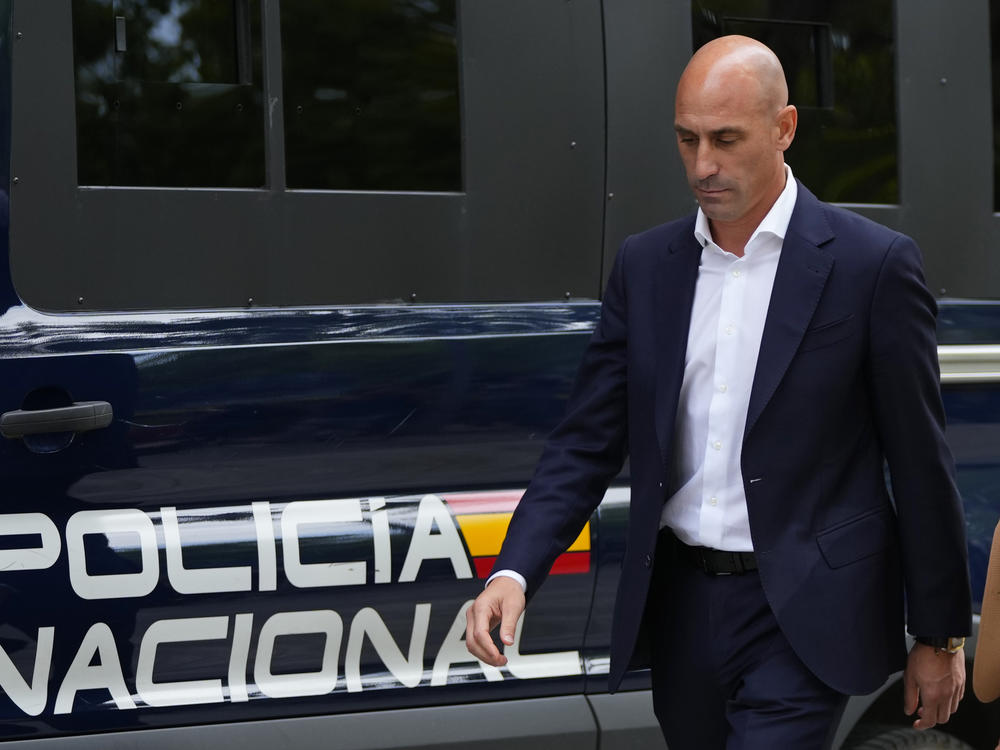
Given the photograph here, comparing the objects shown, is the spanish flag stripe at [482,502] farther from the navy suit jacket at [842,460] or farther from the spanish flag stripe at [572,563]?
the navy suit jacket at [842,460]

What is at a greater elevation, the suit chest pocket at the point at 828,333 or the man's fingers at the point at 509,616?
the suit chest pocket at the point at 828,333

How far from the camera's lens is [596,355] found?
228 centimetres

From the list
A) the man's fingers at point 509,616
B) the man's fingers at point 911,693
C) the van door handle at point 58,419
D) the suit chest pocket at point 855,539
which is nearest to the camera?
the man's fingers at point 509,616

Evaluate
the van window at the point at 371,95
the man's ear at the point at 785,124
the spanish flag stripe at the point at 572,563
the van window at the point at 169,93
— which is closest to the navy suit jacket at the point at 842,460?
the man's ear at the point at 785,124

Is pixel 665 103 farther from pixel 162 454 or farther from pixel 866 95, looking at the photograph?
pixel 162 454

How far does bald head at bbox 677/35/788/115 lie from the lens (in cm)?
201

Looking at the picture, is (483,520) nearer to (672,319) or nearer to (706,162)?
(672,319)

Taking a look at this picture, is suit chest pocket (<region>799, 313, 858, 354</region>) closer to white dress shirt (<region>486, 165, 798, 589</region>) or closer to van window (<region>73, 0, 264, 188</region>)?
white dress shirt (<region>486, 165, 798, 589</region>)

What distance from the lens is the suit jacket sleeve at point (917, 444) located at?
2035 millimetres

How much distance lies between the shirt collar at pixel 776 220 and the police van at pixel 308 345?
0.73 metres

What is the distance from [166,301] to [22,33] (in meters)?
0.56

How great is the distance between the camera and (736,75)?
2.01 metres

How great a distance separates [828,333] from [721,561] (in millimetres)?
390

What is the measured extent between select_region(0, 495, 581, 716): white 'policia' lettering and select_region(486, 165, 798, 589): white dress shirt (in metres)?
0.67
